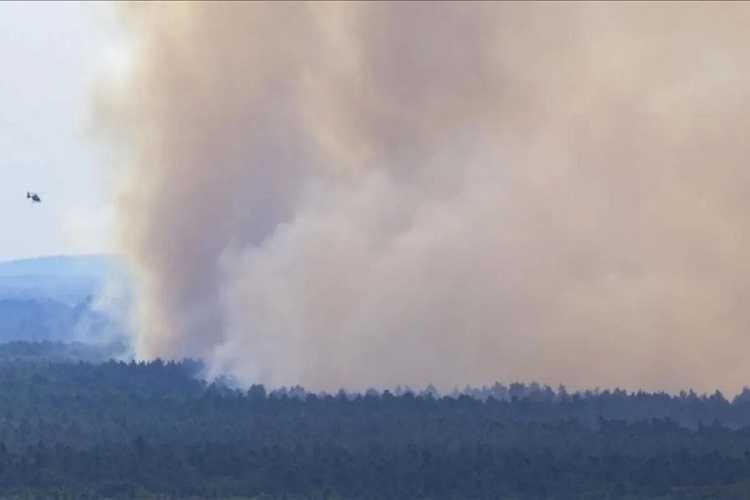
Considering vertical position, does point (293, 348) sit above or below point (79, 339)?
below

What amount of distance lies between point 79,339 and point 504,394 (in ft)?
264

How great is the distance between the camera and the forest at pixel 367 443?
92.5m

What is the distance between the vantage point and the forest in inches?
3642

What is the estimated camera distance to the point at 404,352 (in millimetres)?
125812

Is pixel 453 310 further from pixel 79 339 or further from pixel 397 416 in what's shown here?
pixel 79 339

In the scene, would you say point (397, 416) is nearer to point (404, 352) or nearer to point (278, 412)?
point (278, 412)

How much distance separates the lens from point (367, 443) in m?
101

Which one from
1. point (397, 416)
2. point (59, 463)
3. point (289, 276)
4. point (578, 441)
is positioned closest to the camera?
point (59, 463)

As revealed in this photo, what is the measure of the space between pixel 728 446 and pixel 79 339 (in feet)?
334

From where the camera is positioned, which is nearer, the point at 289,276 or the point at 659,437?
the point at 659,437

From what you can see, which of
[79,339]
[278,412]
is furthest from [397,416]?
[79,339]

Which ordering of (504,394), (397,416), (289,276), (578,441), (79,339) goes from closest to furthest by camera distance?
(578,441)
(397,416)
(504,394)
(289,276)
(79,339)

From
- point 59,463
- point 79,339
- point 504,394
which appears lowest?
point 59,463

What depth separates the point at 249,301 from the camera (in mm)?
130625
